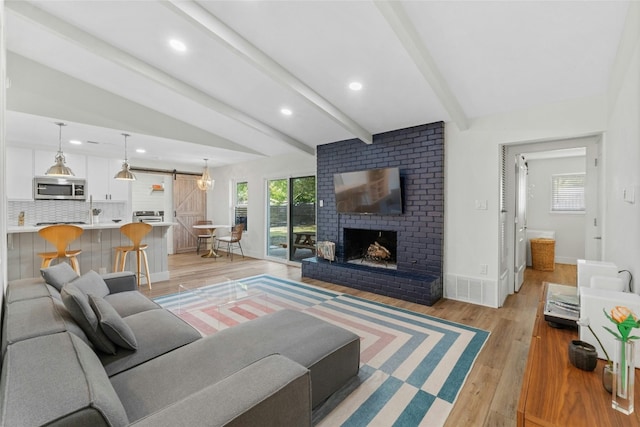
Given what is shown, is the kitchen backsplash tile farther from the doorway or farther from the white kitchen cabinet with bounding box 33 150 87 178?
the doorway

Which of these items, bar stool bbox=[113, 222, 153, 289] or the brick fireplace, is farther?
bar stool bbox=[113, 222, 153, 289]

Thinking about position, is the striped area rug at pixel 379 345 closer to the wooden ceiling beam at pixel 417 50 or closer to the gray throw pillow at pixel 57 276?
the gray throw pillow at pixel 57 276

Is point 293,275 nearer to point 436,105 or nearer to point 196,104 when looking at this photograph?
point 196,104

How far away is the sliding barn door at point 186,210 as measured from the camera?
24.4 ft

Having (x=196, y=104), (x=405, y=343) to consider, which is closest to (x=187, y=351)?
(x=405, y=343)

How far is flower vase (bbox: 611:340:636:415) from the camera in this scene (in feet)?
3.17

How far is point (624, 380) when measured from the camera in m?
0.99

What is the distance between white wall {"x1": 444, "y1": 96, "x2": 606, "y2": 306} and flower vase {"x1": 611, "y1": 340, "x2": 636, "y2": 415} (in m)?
2.74

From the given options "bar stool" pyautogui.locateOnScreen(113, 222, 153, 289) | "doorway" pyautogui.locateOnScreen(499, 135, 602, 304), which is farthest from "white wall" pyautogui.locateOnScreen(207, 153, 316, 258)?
"doorway" pyautogui.locateOnScreen(499, 135, 602, 304)

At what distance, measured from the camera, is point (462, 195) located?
12.3ft

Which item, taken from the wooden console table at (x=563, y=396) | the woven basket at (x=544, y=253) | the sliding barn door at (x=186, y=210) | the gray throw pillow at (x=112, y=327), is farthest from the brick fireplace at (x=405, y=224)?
the sliding barn door at (x=186, y=210)

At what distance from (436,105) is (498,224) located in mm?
1615

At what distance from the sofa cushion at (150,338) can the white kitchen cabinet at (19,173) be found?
15.8 feet

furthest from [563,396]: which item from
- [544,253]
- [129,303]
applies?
[544,253]
